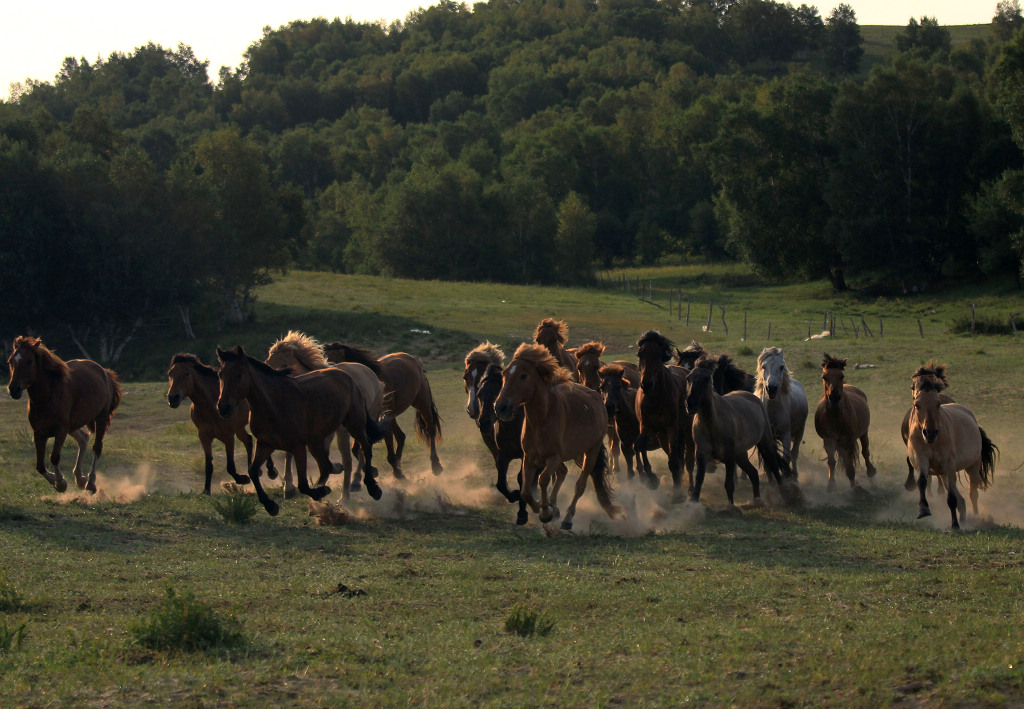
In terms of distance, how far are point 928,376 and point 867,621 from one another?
196 inches

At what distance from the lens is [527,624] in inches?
262

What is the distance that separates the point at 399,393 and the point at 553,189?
72374 mm

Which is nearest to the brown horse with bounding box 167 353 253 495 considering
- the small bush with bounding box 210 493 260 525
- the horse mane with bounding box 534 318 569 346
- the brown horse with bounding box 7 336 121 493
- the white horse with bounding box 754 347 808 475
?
the brown horse with bounding box 7 336 121 493

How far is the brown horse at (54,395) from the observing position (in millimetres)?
12375

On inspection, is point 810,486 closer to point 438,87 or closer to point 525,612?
point 525,612

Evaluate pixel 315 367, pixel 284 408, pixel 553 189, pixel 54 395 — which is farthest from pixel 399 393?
pixel 553 189

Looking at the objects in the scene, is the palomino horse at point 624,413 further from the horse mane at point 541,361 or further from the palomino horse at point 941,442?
the palomino horse at point 941,442

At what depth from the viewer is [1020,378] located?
2248 cm

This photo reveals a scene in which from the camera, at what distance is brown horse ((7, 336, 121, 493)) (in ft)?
40.6

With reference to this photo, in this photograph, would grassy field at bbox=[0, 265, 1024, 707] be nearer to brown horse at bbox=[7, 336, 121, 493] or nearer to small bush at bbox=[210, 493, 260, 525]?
small bush at bbox=[210, 493, 260, 525]

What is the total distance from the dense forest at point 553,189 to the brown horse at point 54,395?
93.8ft

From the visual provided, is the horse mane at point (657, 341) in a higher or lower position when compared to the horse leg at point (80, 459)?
higher

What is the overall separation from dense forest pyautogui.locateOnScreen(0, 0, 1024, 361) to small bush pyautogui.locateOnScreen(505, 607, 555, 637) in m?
37.5

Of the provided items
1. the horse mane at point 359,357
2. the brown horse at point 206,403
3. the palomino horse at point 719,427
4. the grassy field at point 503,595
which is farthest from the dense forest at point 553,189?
the palomino horse at point 719,427
